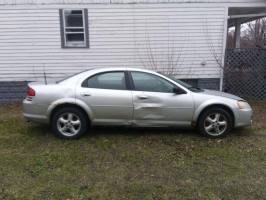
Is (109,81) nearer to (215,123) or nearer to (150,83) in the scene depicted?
(150,83)

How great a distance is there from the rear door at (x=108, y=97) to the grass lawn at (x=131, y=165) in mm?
451

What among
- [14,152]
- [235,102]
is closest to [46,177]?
[14,152]

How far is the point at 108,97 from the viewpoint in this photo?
5.94 m

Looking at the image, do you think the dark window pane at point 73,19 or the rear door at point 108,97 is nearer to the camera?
the rear door at point 108,97

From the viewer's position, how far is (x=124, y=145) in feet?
19.0

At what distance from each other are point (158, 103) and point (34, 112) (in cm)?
241

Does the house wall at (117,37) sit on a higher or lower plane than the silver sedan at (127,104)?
higher

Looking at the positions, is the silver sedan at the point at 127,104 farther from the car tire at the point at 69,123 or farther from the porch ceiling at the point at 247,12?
the porch ceiling at the point at 247,12

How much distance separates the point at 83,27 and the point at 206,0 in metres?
4.10

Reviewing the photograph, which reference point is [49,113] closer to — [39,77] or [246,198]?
Result: [246,198]

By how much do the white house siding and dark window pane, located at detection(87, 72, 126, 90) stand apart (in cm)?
430

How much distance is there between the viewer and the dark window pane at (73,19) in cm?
1007

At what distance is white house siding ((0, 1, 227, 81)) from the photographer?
10000mm

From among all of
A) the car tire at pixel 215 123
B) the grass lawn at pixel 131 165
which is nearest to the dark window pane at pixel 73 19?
the grass lawn at pixel 131 165
